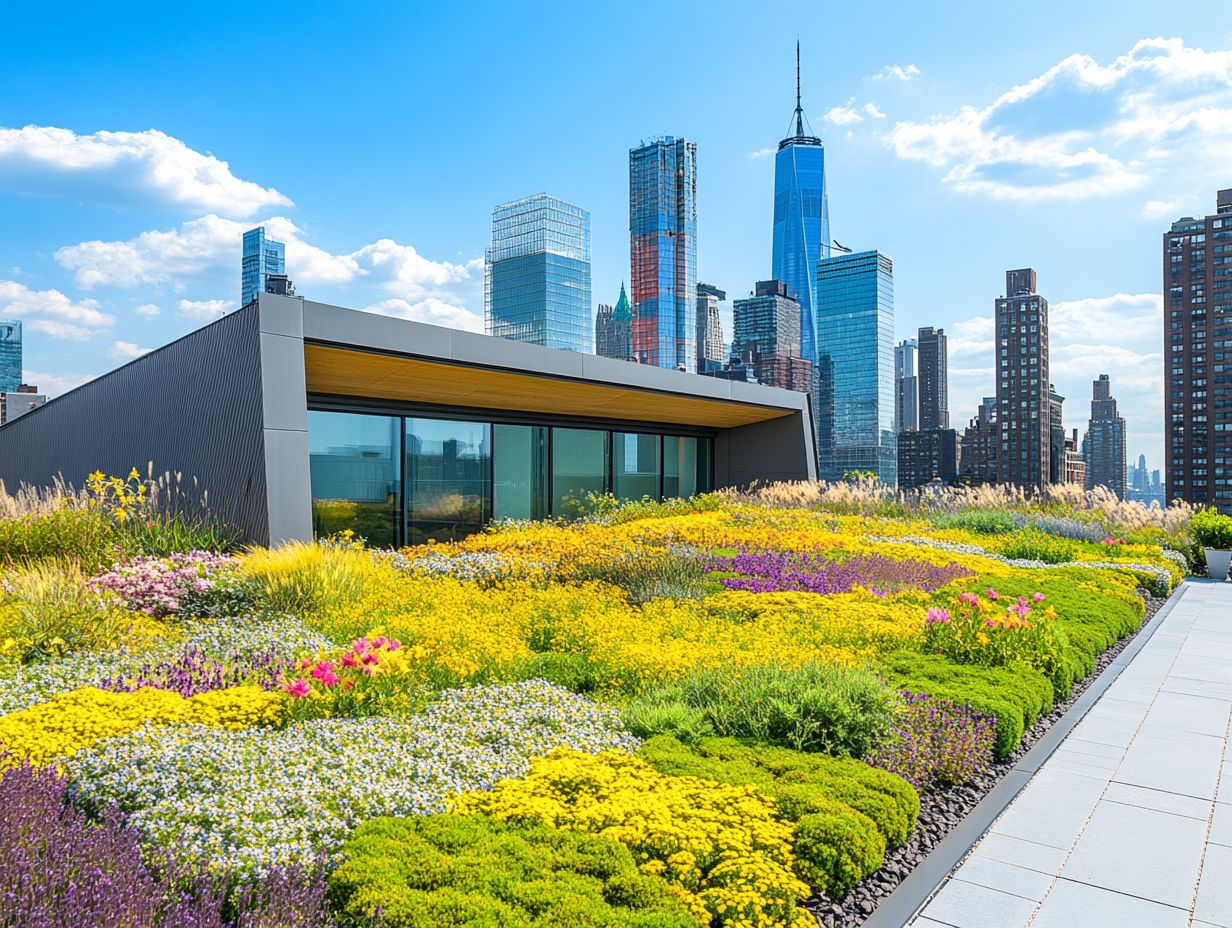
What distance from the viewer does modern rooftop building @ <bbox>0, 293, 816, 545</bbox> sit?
812 cm

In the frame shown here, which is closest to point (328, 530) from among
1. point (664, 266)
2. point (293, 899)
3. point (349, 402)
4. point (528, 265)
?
point (349, 402)

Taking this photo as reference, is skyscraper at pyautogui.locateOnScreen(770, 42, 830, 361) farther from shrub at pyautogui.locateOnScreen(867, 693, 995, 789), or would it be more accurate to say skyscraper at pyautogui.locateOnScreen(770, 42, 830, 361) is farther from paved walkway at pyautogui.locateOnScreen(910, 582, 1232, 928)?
shrub at pyautogui.locateOnScreen(867, 693, 995, 789)

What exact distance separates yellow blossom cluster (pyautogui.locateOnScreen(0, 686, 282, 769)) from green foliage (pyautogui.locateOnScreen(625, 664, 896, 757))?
192 centimetres

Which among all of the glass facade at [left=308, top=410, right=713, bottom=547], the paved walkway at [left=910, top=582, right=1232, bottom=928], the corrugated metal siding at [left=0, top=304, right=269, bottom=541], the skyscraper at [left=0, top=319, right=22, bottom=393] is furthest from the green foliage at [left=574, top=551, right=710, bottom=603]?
the skyscraper at [left=0, top=319, right=22, bottom=393]

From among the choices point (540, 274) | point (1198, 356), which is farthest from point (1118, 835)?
point (540, 274)

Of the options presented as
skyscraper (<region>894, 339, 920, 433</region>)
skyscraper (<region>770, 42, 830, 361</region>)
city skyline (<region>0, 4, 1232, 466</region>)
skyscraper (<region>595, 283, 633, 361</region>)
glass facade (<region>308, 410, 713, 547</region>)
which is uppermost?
skyscraper (<region>770, 42, 830, 361</region>)

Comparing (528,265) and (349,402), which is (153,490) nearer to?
(349,402)

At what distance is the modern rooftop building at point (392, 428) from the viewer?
26.7ft

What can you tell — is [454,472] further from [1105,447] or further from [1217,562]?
[1105,447]

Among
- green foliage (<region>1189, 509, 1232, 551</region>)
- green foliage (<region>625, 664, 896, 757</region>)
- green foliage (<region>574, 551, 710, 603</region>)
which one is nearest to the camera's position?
green foliage (<region>625, 664, 896, 757</region>)

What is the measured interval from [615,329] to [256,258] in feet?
A: 316

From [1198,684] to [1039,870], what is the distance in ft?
13.6

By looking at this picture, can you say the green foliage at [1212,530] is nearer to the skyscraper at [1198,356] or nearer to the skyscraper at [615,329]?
the skyscraper at [1198,356]

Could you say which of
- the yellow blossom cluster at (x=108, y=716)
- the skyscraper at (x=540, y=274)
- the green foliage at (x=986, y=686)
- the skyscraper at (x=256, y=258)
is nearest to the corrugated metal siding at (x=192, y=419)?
the yellow blossom cluster at (x=108, y=716)
